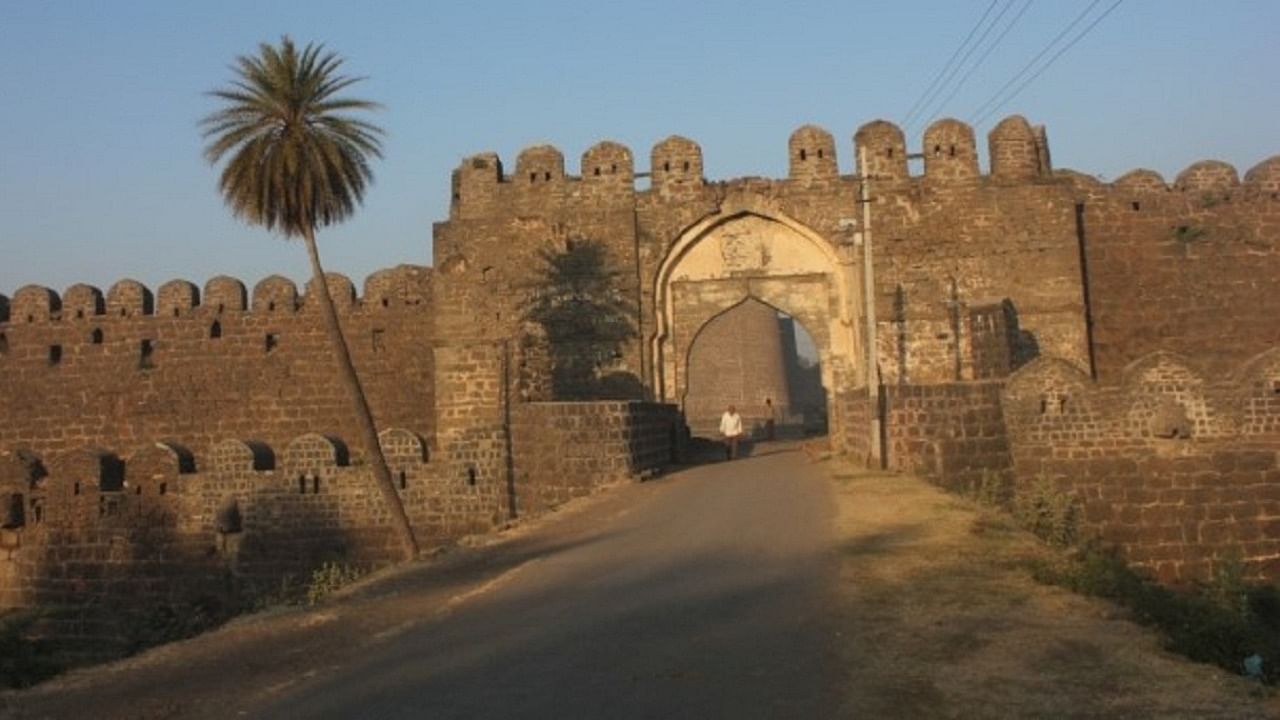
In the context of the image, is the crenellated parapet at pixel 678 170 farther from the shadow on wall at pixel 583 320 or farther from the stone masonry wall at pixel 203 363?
the stone masonry wall at pixel 203 363

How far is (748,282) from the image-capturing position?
1939cm

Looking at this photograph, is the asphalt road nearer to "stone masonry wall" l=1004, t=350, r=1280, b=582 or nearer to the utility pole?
the utility pole

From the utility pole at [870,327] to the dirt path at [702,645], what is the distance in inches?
174

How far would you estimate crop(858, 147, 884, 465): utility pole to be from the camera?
46.7ft

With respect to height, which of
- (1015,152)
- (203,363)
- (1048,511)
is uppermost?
(1015,152)

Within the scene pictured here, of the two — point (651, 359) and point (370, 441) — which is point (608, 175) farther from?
point (370, 441)

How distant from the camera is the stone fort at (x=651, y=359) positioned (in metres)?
13.7

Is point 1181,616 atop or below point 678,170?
below

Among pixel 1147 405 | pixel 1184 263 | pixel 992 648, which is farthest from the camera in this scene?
pixel 1184 263

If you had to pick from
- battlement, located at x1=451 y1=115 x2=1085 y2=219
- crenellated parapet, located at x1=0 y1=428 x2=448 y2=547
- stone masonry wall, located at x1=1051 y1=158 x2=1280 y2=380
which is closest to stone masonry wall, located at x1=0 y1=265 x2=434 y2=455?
battlement, located at x1=451 y1=115 x2=1085 y2=219

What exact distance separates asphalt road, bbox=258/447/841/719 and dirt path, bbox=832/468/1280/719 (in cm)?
24

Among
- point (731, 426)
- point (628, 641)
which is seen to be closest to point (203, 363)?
point (731, 426)

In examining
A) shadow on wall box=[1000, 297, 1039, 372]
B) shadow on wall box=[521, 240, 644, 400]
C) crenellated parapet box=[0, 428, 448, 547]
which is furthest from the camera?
shadow on wall box=[521, 240, 644, 400]

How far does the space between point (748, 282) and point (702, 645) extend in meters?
14.0
